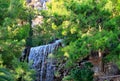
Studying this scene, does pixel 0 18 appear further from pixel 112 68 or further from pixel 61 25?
pixel 112 68

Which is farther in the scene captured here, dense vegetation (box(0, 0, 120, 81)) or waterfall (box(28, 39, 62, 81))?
waterfall (box(28, 39, 62, 81))

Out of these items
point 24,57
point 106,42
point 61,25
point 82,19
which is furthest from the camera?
point 24,57

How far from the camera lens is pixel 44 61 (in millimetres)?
18016

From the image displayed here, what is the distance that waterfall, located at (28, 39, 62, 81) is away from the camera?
57.2 feet

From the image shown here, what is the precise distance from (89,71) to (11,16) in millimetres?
5238

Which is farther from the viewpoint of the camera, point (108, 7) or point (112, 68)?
point (112, 68)

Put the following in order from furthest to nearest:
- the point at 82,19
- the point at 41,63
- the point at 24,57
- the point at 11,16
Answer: the point at 24,57 < the point at 41,63 < the point at 11,16 < the point at 82,19

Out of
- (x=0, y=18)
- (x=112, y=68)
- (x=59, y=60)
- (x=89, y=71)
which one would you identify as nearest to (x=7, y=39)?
(x=0, y=18)

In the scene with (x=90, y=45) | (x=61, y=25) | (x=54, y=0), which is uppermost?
(x=54, y=0)

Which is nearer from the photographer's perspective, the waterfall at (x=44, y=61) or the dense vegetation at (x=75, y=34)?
the dense vegetation at (x=75, y=34)

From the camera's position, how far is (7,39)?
1499cm

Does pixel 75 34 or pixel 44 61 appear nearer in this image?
pixel 75 34

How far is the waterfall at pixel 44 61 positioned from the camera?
686 inches

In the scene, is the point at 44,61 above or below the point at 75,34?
below
